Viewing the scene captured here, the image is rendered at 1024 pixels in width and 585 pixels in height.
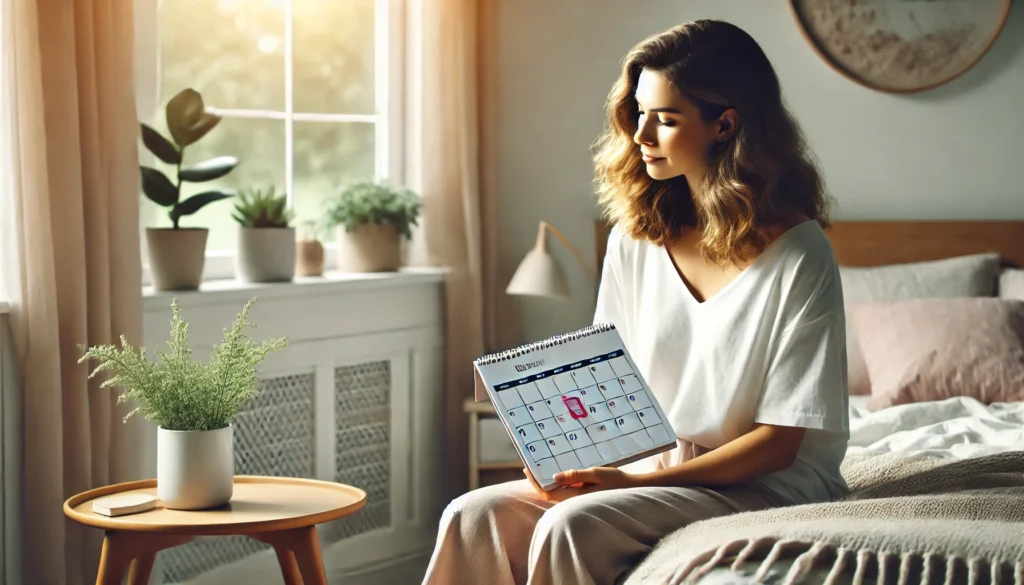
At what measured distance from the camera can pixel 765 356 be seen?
1.78m

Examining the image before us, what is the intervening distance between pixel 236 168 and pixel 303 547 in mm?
1418

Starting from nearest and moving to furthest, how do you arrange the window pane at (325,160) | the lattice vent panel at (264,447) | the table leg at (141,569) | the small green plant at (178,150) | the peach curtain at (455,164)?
1. the table leg at (141,569)
2. the small green plant at (178,150)
3. the lattice vent panel at (264,447)
4. the window pane at (325,160)
5. the peach curtain at (455,164)

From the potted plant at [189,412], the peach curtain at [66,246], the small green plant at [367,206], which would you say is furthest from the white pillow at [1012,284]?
the peach curtain at [66,246]

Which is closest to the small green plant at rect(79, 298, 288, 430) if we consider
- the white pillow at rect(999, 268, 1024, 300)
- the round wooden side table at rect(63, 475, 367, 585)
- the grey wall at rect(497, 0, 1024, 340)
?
the round wooden side table at rect(63, 475, 367, 585)

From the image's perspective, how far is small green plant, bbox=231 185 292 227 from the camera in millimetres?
3008

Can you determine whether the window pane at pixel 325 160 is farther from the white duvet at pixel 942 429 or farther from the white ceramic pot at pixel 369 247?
the white duvet at pixel 942 429

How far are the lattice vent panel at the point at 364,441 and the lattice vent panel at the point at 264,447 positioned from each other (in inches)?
4.8

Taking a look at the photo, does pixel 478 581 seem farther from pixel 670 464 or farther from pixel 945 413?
pixel 945 413

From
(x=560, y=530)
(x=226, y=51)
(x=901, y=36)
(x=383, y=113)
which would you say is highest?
(x=901, y=36)

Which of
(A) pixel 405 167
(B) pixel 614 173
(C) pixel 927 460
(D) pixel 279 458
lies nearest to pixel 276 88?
(A) pixel 405 167

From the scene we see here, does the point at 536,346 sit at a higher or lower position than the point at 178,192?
lower

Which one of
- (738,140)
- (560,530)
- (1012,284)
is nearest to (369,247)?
(738,140)

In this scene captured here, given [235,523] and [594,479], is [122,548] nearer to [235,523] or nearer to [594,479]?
[235,523]

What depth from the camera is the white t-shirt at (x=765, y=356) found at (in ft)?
5.66
